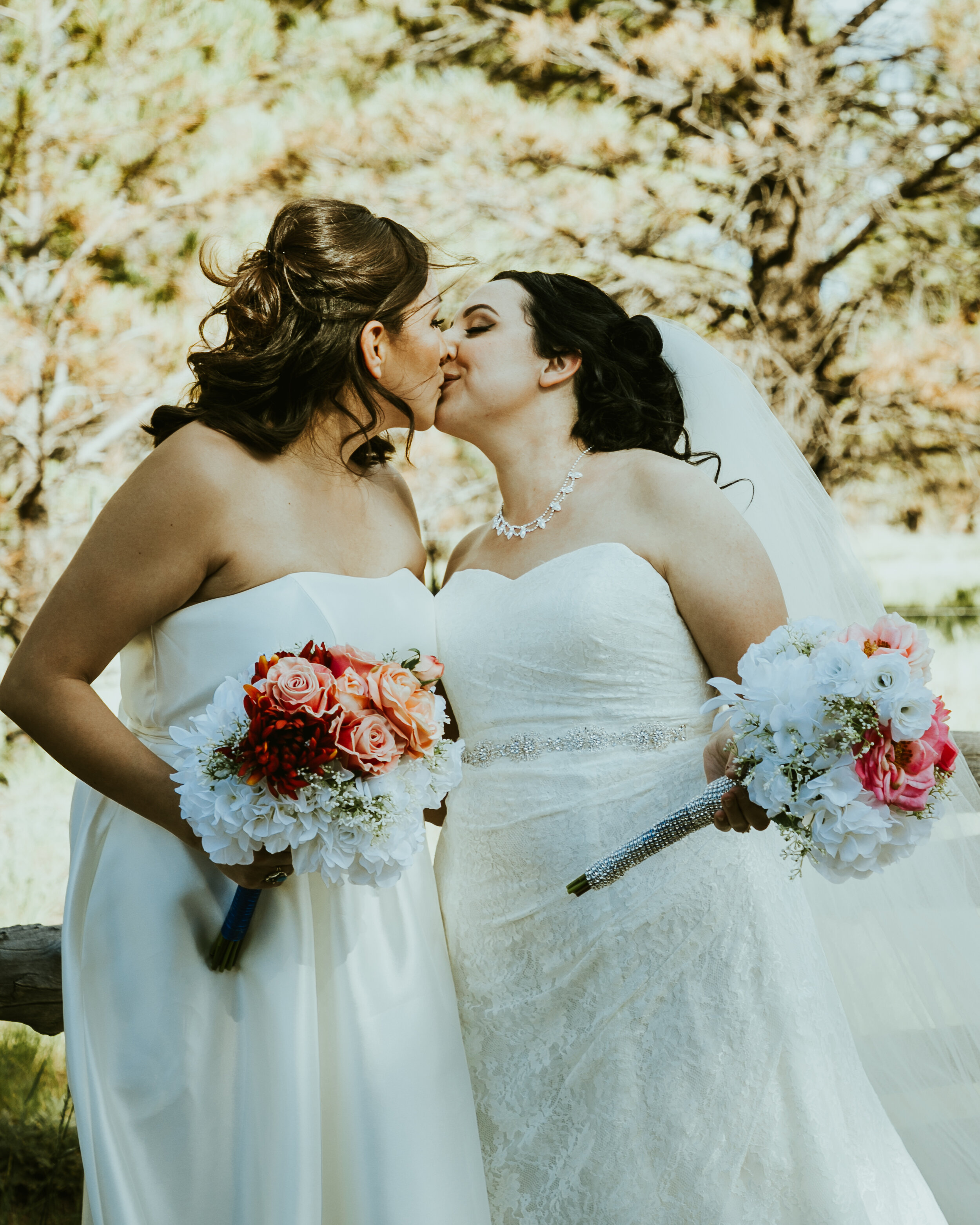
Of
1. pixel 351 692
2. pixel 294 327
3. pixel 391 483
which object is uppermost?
pixel 294 327

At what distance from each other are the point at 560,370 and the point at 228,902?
5.51ft

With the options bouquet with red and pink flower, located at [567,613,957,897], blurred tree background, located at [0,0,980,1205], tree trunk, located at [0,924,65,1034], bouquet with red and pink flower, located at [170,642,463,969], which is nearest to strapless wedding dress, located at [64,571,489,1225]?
bouquet with red and pink flower, located at [170,642,463,969]

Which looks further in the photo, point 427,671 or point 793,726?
point 427,671

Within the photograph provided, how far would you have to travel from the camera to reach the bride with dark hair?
2240 mm

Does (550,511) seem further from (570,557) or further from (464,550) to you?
(464,550)

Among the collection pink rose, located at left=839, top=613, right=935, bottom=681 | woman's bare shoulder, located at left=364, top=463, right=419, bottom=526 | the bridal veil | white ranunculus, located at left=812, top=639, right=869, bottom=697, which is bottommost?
the bridal veil

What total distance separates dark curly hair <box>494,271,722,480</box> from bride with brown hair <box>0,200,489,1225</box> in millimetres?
704

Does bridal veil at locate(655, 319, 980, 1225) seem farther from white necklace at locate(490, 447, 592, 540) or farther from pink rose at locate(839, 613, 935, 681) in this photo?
pink rose at locate(839, 613, 935, 681)

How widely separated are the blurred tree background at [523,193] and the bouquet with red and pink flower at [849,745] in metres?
5.54

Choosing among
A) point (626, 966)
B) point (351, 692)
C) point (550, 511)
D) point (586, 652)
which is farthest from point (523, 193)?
point (351, 692)

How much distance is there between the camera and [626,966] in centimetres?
237

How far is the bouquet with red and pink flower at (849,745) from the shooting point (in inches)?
68.2

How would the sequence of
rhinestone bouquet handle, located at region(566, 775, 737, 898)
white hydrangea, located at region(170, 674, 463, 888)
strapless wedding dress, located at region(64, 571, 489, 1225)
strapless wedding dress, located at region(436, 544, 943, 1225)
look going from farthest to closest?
1. strapless wedding dress, located at region(436, 544, 943, 1225)
2. strapless wedding dress, located at region(64, 571, 489, 1225)
3. rhinestone bouquet handle, located at region(566, 775, 737, 898)
4. white hydrangea, located at region(170, 674, 463, 888)

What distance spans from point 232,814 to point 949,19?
7803 millimetres
